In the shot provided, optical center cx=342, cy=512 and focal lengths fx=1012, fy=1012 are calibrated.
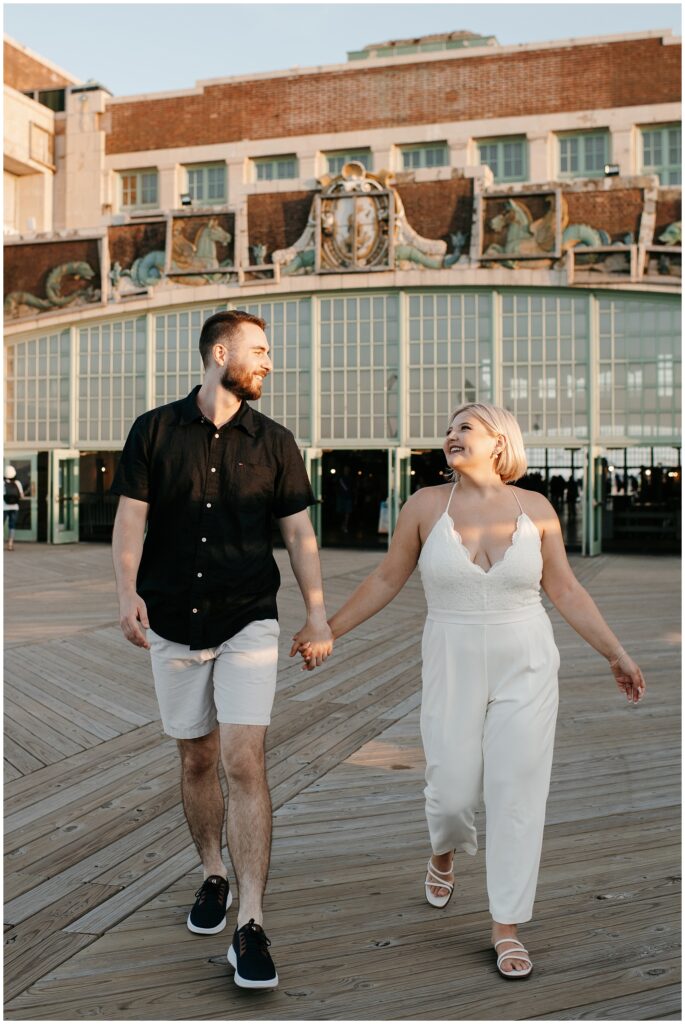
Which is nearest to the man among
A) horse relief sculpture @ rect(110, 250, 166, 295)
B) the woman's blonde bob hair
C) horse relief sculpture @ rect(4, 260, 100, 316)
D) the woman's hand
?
the woman's blonde bob hair

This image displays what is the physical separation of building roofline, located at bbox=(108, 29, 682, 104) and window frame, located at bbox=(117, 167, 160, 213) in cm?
167

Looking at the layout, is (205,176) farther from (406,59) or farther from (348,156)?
(406,59)

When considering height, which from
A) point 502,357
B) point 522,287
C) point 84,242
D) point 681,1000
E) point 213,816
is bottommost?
point 681,1000

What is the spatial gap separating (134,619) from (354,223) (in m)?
17.3

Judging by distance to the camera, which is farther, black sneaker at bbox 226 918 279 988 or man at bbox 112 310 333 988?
man at bbox 112 310 333 988

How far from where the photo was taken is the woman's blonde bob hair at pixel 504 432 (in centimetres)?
349

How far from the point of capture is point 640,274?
18.3 meters

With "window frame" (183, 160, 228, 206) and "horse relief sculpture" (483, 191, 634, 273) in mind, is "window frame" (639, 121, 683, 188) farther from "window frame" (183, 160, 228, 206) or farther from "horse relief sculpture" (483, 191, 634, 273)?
"window frame" (183, 160, 228, 206)

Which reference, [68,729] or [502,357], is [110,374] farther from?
[68,729]

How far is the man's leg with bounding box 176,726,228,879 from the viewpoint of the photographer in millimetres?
3551

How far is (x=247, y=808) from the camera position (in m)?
3.26

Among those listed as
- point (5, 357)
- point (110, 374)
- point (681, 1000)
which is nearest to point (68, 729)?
point (681, 1000)

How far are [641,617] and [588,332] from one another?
367 inches

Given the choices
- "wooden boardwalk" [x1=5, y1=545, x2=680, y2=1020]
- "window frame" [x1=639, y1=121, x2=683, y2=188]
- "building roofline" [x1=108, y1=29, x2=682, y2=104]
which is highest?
"building roofline" [x1=108, y1=29, x2=682, y2=104]
